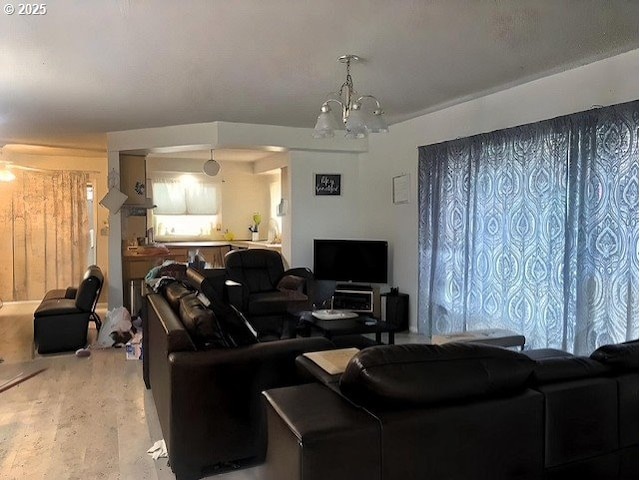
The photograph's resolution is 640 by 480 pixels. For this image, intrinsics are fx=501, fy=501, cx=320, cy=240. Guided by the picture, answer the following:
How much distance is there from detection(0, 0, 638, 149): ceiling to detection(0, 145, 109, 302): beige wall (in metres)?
2.67

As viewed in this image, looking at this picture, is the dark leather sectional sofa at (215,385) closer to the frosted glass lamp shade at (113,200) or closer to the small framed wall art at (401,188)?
the small framed wall art at (401,188)

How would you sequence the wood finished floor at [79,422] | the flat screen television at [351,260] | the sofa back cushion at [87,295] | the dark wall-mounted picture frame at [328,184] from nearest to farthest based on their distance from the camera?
the wood finished floor at [79,422], the sofa back cushion at [87,295], the flat screen television at [351,260], the dark wall-mounted picture frame at [328,184]

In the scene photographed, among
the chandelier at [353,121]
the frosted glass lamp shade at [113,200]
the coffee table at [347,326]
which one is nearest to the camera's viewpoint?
the chandelier at [353,121]

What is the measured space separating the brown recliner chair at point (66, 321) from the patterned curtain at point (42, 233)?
2.77 metres

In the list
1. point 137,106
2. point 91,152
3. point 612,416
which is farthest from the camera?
point 91,152

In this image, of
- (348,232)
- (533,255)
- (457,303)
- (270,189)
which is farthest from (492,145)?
(270,189)

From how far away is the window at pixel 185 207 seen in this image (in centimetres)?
858

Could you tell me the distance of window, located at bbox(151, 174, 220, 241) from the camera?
8.58 m

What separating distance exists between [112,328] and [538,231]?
13.4 feet

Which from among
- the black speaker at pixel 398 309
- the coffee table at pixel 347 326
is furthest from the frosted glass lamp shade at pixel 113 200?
the black speaker at pixel 398 309

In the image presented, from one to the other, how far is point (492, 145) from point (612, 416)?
312cm

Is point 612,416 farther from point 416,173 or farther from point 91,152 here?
point 91,152

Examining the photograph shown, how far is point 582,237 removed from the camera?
3482mm

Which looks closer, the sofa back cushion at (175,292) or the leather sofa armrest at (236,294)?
the sofa back cushion at (175,292)
